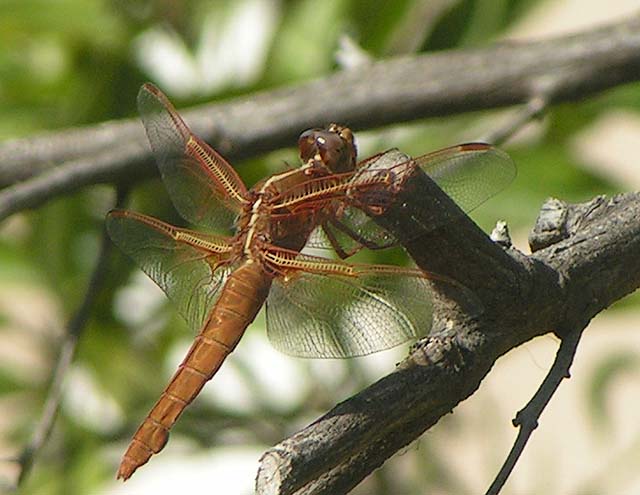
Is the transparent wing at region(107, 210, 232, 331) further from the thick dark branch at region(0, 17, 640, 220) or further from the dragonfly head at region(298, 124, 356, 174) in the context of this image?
the thick dark branch at region(0, 17, 640, 220)

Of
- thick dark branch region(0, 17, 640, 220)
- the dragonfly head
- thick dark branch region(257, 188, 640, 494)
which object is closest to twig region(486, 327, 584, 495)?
thick dark branch region(257, 188, 640, 494)

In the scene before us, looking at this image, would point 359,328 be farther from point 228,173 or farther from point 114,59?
point 114,59

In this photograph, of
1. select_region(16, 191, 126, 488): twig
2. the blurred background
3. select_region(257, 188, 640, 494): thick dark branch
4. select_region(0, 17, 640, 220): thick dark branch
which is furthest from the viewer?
the blurred background

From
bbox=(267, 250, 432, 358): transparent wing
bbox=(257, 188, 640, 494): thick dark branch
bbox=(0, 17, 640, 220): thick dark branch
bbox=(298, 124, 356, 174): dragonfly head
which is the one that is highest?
bbox=(0, 17, 640, 220): thick dark branch

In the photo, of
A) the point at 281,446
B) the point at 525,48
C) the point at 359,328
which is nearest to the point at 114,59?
the point at 525,48

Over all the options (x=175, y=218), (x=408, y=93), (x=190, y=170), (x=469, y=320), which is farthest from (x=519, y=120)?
(x=469, y=320)

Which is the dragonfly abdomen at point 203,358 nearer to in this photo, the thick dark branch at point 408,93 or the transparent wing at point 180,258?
the transparent wing at point 180,258
